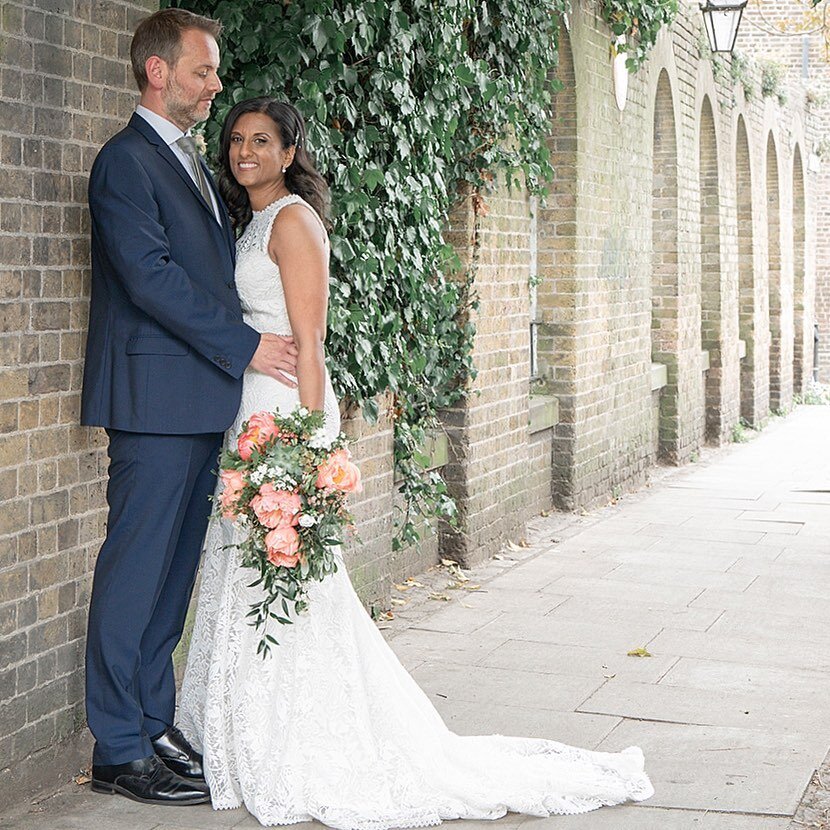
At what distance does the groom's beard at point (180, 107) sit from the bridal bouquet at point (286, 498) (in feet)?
2.96

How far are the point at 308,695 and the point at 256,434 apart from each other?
785mm

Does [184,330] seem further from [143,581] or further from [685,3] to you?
[685,3]

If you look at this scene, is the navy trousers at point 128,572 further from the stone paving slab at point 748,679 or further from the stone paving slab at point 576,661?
the stone paving slab at point 748,679

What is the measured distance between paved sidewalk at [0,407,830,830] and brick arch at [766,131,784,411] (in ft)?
29.1

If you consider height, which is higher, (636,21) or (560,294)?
(636,21)

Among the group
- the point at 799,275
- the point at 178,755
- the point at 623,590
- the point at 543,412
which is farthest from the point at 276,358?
the point at 799,275

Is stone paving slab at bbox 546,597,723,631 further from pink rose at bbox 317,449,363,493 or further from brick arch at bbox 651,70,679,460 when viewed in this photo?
brick arch at bbox 651,70,679,460

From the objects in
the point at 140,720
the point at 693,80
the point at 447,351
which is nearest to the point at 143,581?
the point at 140,720

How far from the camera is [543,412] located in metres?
9.53

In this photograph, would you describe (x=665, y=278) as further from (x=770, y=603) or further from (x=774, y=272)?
(x=774, y=272)

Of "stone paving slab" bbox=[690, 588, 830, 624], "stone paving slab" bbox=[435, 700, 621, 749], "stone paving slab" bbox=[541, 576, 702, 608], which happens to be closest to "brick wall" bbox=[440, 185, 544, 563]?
"stone paving slab" bbox=[541, 576, 702, 608]

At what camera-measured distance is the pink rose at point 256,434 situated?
405 centimetres

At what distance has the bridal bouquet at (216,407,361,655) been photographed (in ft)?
13.1

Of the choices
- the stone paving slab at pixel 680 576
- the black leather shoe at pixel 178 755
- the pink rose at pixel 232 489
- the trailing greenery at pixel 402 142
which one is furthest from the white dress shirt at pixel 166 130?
the stone paving slab at pixel 680 576
